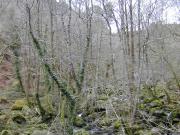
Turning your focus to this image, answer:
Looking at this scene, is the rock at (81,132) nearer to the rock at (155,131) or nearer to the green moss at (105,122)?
the green moss at (105,122)

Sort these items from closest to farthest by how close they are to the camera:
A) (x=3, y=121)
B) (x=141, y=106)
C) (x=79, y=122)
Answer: (x=79, y=122), (x=3, y=121), (x=141, y=106)

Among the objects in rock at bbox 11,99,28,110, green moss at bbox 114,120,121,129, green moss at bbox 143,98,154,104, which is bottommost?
green moss at bbox 114,120,121,129

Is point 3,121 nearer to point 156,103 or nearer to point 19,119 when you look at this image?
point 19,119

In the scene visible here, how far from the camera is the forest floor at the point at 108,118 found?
16281 millimetres

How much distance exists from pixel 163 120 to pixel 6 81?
17516mm

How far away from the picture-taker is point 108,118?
60.2 ft

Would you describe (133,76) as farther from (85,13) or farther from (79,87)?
(85,13)

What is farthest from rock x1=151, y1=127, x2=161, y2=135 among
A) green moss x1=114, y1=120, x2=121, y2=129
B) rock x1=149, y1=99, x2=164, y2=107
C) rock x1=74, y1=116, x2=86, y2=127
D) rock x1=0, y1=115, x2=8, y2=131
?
rock x1=0, y1=115, x2=8, y2=131

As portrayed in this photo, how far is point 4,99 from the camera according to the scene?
26.7 meters

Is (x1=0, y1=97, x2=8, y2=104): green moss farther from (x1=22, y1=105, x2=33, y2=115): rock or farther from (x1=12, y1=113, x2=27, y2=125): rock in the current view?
(x1=12, y1=113, x2=27, y2=125): rock

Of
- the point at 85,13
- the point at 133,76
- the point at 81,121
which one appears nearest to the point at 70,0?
the point at 85,13

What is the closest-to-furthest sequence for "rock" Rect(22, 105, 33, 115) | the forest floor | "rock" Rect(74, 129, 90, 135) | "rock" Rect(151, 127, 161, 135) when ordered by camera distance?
"rock" Rect(151, 127, 161, 135) < the forest floor < "rock" Rect(74, 129, 90, 135) < "rock" Rect(22, 105, 33, 115)

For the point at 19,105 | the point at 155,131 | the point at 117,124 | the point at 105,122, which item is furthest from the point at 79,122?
the point at 19,105

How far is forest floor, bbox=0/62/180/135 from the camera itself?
53.4 ft
